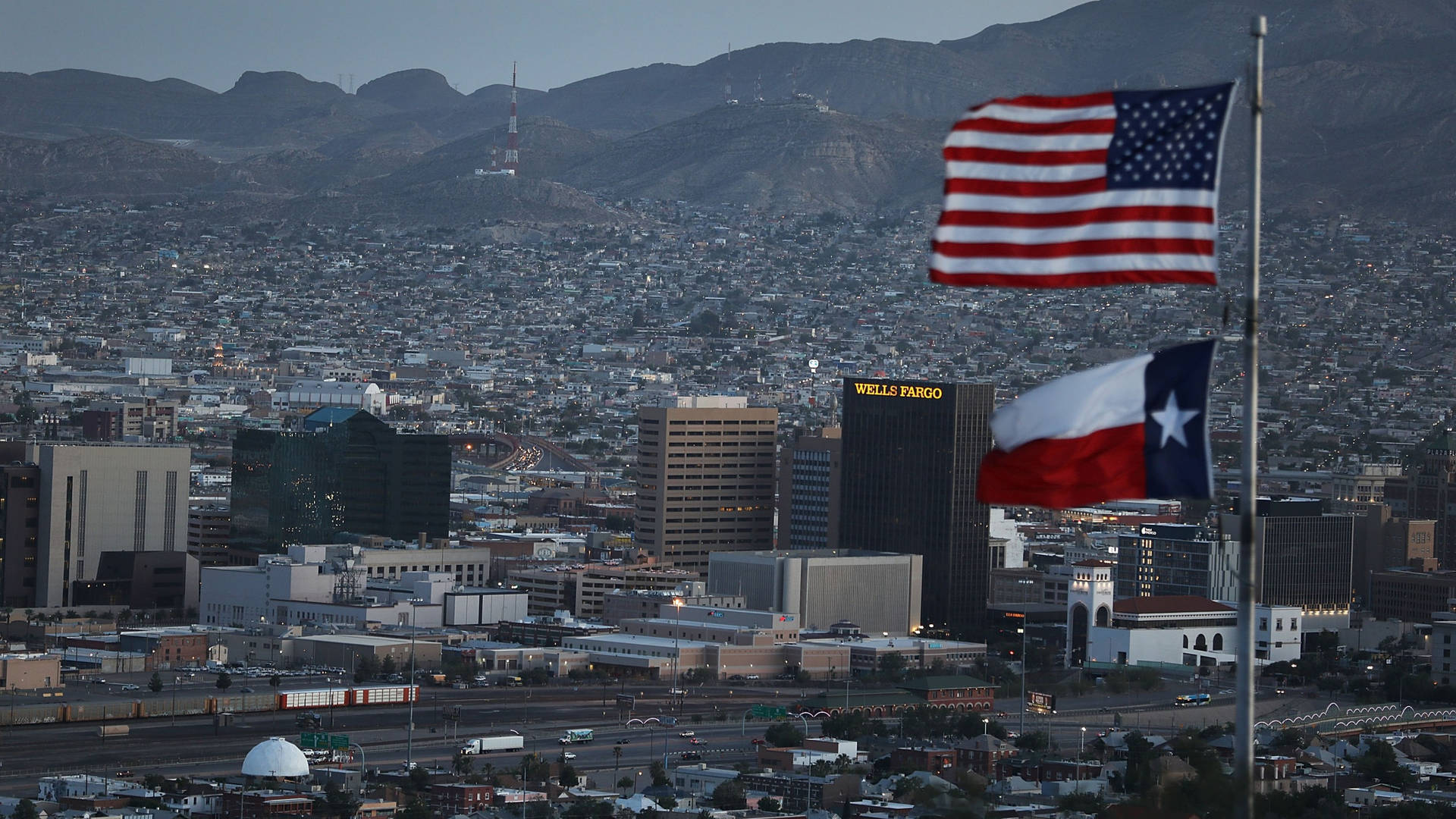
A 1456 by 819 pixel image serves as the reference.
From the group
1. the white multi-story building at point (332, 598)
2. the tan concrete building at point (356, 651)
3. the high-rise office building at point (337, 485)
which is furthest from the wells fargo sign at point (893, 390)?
the tan concrete building at point (356, 651)

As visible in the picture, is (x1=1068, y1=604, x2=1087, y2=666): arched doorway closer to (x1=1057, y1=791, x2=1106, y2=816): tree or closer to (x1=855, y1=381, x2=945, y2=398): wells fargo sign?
(x1=855, y1=381, x2=945, y2=398): wells fargo sign

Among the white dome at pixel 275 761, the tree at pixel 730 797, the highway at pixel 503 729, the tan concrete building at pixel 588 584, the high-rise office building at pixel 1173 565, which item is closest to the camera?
the tree at pixel 730 797

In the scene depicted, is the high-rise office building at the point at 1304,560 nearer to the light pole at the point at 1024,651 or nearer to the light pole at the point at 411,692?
the light pole at the point at 1024,651

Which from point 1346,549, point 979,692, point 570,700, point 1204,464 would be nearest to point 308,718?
point 570,700

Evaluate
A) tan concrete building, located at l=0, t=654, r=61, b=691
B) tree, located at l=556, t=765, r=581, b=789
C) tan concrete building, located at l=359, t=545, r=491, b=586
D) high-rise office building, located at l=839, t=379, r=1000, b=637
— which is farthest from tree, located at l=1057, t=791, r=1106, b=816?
tan concrete building, located at l=359, t=545, r=491, b=586

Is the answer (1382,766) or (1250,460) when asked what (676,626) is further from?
(1250,460)

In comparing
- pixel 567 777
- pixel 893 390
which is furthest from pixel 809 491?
pixel 567 777
